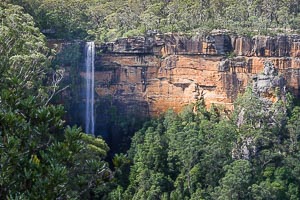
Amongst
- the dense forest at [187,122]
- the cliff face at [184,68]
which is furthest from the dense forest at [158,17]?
the cliff face at [184,68]

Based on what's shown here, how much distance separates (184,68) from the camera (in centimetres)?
1894

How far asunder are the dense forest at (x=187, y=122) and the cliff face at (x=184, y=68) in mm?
533

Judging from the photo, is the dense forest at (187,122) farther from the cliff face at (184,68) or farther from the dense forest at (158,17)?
the cliff face at (184,68)

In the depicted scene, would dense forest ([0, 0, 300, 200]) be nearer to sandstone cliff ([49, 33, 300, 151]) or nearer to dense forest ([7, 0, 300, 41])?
dense forest ([7, 0, 300, 41])

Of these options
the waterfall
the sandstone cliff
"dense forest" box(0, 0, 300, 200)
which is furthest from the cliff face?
"dense forest" box(0, 0, 300, 200)

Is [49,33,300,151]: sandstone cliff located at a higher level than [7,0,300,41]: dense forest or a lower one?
lower

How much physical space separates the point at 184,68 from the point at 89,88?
3600 mm

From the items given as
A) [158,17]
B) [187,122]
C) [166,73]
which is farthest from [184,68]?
[158,17]

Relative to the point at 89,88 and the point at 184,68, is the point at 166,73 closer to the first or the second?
the point at 184,68

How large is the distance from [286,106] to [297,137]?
1.15 meters

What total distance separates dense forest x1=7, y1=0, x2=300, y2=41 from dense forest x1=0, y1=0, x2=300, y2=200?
42 millimetres

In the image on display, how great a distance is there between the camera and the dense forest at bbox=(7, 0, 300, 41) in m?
19.3

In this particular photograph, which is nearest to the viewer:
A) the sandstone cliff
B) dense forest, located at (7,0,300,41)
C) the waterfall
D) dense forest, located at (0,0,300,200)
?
dense forest, located at (0,0,300,200)

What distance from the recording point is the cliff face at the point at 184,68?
1792cm
